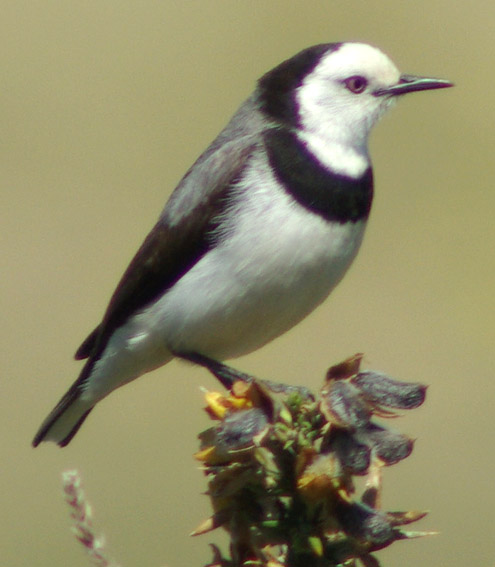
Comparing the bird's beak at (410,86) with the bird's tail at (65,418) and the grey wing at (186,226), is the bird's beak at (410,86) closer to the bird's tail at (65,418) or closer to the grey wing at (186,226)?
the grey wing at (186,226)

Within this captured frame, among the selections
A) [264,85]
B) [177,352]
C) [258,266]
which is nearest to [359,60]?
[264,85]

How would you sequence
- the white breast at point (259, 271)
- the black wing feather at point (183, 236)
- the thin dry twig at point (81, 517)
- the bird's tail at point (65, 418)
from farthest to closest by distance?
the bird's tail at point (65, 418) → the black wing feather at point (183, 236) → the white breast at point (259, 271) → the thin dry twig at point (81, 517)

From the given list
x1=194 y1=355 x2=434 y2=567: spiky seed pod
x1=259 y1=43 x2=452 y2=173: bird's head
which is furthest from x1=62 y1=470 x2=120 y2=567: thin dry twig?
x1=259 y1=43 x2=452 y2=173: bird's head

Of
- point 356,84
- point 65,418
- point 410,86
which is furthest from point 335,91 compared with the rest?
point 65,418

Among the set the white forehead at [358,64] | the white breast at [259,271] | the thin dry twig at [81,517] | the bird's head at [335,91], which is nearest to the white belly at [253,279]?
the white breast at [259,271]

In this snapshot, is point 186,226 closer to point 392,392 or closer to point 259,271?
point 259,271

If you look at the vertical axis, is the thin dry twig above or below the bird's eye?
below

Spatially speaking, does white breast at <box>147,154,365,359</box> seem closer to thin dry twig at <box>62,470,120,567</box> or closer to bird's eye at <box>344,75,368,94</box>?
bird's eye at <box>344,75,368,94</box>
